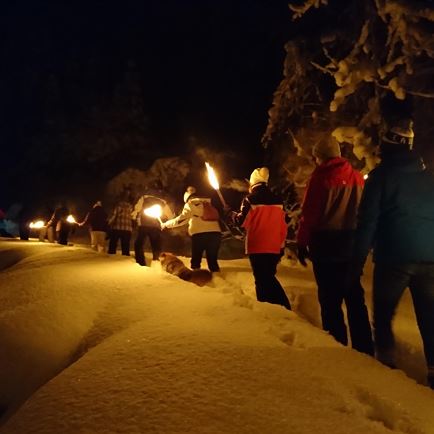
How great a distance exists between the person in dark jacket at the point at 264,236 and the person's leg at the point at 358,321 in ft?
5.01

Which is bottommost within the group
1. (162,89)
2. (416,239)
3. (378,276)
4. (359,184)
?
(378,276)

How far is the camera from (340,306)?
391cm

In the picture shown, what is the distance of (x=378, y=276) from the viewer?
10.8ft

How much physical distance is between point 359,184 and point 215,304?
1.75 meters

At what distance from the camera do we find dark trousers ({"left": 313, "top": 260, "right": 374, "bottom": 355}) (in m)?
3.76

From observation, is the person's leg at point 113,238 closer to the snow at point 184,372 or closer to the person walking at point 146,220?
the person walking at point 146,220

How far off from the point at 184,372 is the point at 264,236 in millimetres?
2977

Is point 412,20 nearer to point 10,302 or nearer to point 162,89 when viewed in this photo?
point 10,302

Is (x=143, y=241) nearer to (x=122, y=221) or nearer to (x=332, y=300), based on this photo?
(x=122, y=221)

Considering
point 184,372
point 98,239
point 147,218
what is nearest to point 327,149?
point 184,372

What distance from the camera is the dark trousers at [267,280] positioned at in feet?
17.3

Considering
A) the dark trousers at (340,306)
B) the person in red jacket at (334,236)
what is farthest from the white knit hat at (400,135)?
the dark trousers at (340,306)

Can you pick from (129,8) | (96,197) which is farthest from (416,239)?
(129,8)

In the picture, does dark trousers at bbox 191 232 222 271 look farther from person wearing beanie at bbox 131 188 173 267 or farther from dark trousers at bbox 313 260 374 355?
dark trousers at bbox 313 260 374 355
